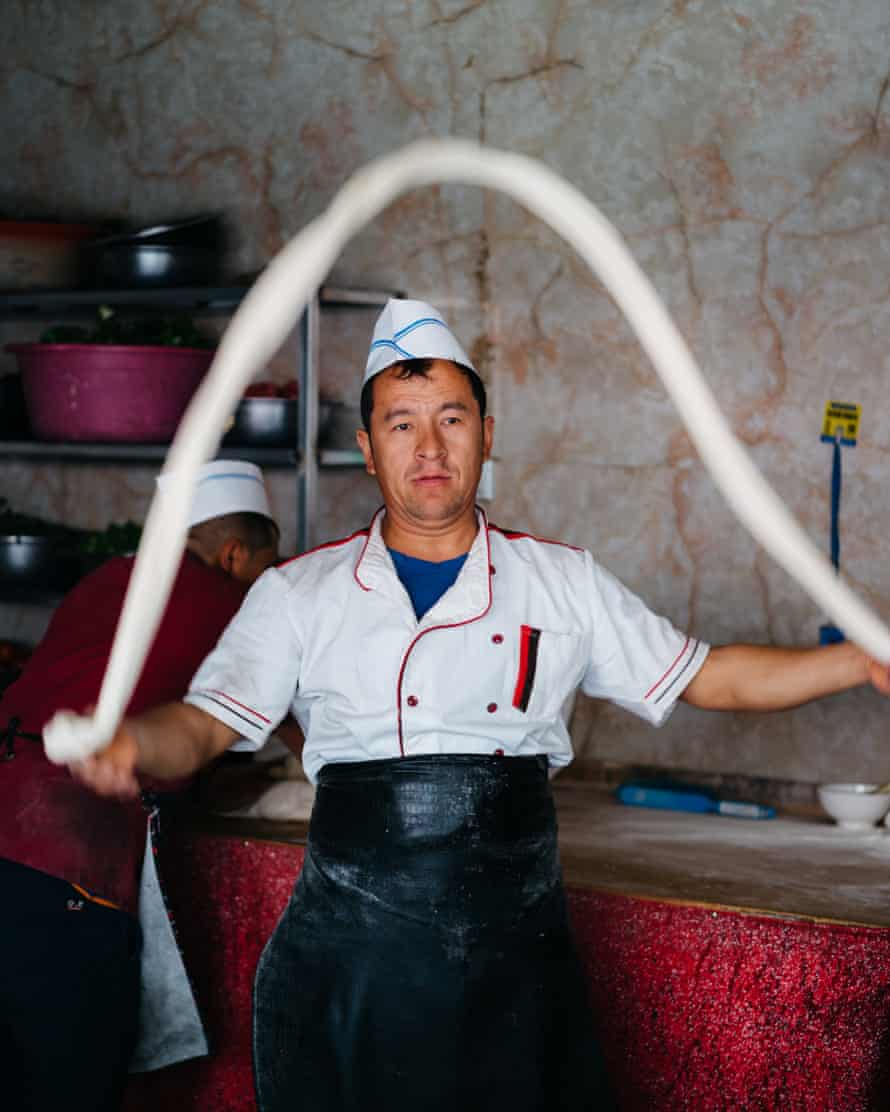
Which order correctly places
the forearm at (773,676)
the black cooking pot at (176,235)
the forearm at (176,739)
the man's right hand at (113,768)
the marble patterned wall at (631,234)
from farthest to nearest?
the black cooking pot at (176,235)
the marble patterned wall at (631,234)
the forearm at (773,676)
the forearm at (176,739)
the man's right hand at (113,768)

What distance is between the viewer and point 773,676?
2.02 m

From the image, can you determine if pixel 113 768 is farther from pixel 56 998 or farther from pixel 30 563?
pixel 30 563

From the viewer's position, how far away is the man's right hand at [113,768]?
66.4 inches

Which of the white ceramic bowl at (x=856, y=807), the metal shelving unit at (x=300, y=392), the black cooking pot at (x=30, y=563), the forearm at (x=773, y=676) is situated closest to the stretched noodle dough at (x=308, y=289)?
the forearm at (x=773, y=676)

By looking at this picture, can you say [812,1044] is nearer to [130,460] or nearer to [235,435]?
[235,435]

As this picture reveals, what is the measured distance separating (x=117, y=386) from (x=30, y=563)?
575 millimetres

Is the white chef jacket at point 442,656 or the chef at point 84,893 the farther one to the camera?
the chef at point 84,893

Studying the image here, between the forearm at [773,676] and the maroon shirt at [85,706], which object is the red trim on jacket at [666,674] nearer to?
the forearm at [773,676]

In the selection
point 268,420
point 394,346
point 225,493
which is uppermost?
point 394,346

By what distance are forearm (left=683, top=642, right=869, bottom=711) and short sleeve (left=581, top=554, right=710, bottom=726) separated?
31 mm

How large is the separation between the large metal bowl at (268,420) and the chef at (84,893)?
38.0 inches

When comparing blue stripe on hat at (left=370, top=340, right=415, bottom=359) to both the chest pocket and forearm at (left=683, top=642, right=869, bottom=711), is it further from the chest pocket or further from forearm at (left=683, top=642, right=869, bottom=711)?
forearm at (left=683, top=642, right=869, bottom=711)

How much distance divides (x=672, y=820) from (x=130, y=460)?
202 centimetres

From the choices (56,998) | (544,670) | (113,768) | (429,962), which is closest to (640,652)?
(544,670)
